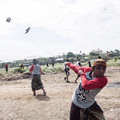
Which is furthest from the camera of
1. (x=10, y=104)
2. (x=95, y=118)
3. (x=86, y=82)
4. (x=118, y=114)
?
(x=10, y=104)

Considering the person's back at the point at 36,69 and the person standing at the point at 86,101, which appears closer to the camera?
the person standing at the point at 86,101

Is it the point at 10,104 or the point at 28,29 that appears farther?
the point at 28,29

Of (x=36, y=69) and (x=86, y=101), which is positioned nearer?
(x=86, y=101)

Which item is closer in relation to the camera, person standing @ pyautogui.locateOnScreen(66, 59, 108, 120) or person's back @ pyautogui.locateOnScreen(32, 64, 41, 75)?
person standing @ pyautogui.locateOnScreen(66, 59, 108, 120)

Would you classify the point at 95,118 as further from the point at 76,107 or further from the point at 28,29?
the point at 28,29

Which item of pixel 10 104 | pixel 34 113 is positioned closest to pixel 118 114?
pixel 34 113

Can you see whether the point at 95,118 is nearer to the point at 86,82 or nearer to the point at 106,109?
the point at 86,82

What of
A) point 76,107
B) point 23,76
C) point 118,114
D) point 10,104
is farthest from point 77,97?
point 23,76

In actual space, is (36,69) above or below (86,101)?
above

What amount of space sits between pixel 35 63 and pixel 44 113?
2.81 m

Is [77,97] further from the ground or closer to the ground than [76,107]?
further from the ground

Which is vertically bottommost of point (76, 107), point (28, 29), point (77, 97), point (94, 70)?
point (76, 107)

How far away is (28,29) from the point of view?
6648mm

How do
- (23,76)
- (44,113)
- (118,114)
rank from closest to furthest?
(118,114), (44,113), (23,76)
